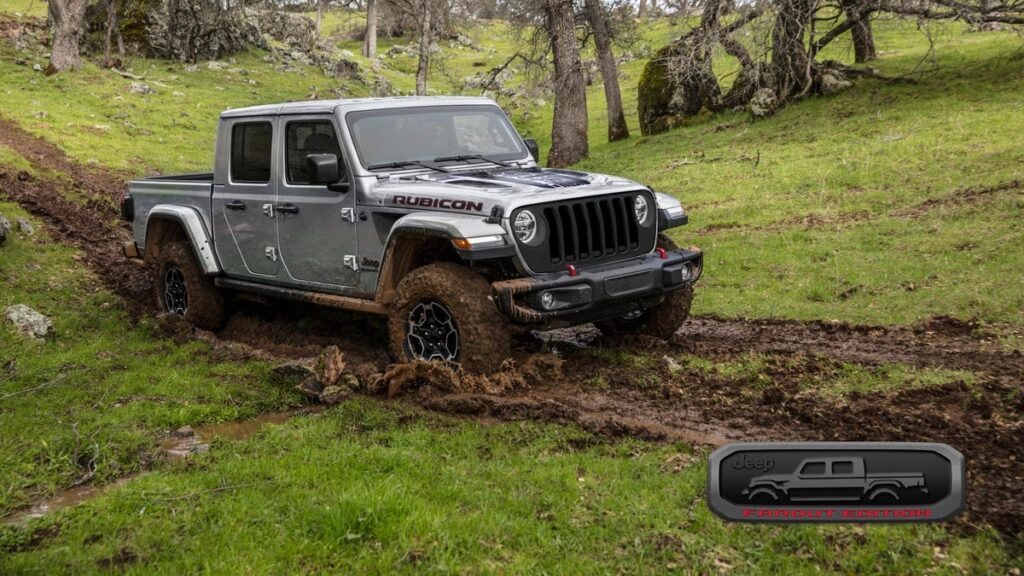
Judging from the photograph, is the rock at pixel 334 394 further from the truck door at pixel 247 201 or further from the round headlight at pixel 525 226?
the truck door at pixel 247 201

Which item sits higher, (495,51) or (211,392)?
(495,51)

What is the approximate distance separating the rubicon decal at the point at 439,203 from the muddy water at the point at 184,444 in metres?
1.62

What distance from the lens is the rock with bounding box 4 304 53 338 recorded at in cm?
869

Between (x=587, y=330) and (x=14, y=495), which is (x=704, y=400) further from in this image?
(x=14, y=495)

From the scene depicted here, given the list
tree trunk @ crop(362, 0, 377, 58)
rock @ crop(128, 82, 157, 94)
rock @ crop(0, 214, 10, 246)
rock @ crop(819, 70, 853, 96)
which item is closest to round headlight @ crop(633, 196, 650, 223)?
rock @ crop(0, 214, 10, 246)

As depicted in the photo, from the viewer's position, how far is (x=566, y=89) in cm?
2252

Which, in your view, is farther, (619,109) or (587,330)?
(619,109)

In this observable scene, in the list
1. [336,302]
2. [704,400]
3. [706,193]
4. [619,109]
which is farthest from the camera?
[619,109]

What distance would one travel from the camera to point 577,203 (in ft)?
22.4

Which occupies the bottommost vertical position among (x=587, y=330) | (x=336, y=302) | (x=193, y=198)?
(x=587, y=330)

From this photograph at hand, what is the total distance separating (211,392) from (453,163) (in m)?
2.60

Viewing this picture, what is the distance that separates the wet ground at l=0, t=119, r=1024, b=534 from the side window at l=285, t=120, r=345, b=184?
155 centimetres

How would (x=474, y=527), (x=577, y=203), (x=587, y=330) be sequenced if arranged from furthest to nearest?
(x=587, y=330) → (x=577, y=203) → (x=474, y=527)

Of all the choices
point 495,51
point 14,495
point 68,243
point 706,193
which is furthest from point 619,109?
point 495,51
